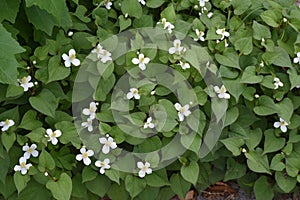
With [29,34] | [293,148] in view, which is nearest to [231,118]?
[293,148]

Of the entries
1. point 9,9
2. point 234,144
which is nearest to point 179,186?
point 234,144

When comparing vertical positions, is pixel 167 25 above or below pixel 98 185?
above

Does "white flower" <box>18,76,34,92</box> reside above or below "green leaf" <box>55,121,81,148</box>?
above

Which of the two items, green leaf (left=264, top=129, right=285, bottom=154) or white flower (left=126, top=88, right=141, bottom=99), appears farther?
green leaf (left=264, top=129, right=285, bottom=154)

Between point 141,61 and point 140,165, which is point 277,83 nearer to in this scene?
point 141,61

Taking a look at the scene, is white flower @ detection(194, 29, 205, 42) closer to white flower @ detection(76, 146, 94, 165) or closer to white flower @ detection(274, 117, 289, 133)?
white flower @ detection(274, 117, 289, 133)

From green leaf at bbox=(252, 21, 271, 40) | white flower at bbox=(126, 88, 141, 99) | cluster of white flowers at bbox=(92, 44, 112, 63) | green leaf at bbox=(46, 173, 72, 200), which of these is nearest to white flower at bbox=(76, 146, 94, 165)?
green leaf at bbox=(46, 173, 72, 200)
